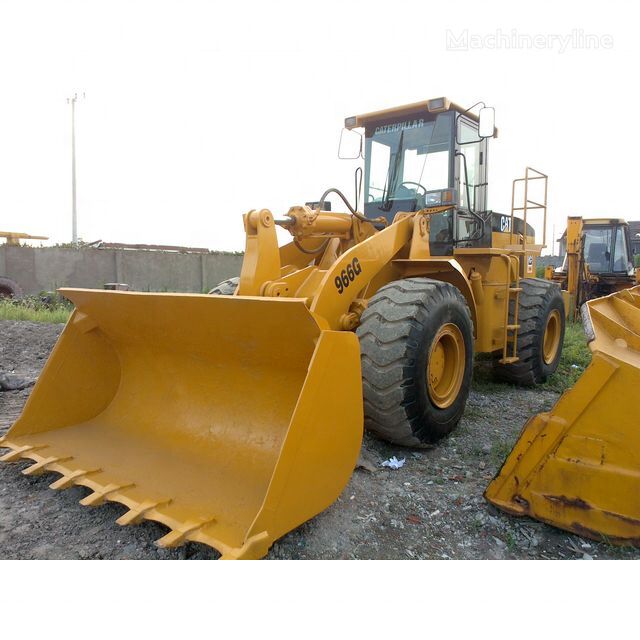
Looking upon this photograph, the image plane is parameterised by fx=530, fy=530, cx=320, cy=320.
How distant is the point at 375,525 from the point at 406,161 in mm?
3541

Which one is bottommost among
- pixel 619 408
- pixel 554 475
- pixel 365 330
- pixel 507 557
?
pixel 507 557

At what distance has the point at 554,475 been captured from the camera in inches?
104

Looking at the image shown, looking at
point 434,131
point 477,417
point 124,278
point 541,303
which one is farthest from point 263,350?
point 124,278

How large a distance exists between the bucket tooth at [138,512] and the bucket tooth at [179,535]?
0.23 m

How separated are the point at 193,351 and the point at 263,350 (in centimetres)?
59

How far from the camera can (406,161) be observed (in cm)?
513

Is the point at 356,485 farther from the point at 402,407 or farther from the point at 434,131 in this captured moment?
the point at 434,131

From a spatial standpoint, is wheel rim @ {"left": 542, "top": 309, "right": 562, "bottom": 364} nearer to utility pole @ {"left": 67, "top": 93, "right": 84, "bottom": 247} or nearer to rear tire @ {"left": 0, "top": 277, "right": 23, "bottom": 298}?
rear tire @ {"left": 0, "top": 277, "right": 23, "bottom": 298}

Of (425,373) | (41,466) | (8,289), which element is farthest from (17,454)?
(8,289)

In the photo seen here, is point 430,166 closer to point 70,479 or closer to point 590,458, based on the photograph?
point 590,458

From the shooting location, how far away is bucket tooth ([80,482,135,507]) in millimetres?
2564

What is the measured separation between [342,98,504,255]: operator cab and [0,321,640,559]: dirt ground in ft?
7.70

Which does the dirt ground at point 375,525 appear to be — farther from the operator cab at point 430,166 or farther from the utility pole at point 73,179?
the utility pole at point 73,179

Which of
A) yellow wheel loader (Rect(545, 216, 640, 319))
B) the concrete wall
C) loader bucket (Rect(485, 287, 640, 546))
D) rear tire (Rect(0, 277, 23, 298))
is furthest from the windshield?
the concrete wall
